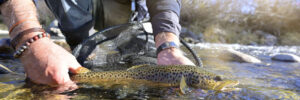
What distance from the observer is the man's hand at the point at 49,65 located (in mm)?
1774

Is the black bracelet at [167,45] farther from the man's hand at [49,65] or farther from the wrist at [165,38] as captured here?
the man's hand at [49,65]

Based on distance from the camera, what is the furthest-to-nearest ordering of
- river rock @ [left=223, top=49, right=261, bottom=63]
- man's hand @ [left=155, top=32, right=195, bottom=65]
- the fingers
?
river rock @ [left=223, top=49, right=261, bottom=63]
man's hand @ [left=155, top=32, right=195, bottom=65]
the fingers

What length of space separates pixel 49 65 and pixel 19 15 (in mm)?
573

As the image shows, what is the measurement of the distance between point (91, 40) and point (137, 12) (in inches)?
35.9

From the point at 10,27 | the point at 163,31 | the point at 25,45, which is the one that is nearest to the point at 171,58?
the point at 163,31

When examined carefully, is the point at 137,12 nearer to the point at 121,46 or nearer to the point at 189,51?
the point at 121,46

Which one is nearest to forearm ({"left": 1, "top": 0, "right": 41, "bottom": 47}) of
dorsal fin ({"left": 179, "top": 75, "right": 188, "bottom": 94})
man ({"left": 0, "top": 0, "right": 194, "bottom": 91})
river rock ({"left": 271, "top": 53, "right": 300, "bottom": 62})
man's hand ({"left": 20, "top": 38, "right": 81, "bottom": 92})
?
man ({"left": 0, "top": 0, "right": 194, "bottom": 91})

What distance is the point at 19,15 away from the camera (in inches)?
77.7

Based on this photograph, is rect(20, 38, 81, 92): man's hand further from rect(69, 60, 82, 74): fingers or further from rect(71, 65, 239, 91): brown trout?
rect(71, 65, 239, 91): brown trout

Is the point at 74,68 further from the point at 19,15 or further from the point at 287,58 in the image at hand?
the point at 287,58

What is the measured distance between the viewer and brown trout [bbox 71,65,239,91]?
199 cm

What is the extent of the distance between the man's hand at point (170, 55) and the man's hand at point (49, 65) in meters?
0.86

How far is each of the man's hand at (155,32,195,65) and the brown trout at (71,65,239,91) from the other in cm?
25

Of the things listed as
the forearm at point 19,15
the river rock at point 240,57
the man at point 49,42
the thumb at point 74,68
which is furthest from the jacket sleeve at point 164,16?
the river rock at point 240,57
